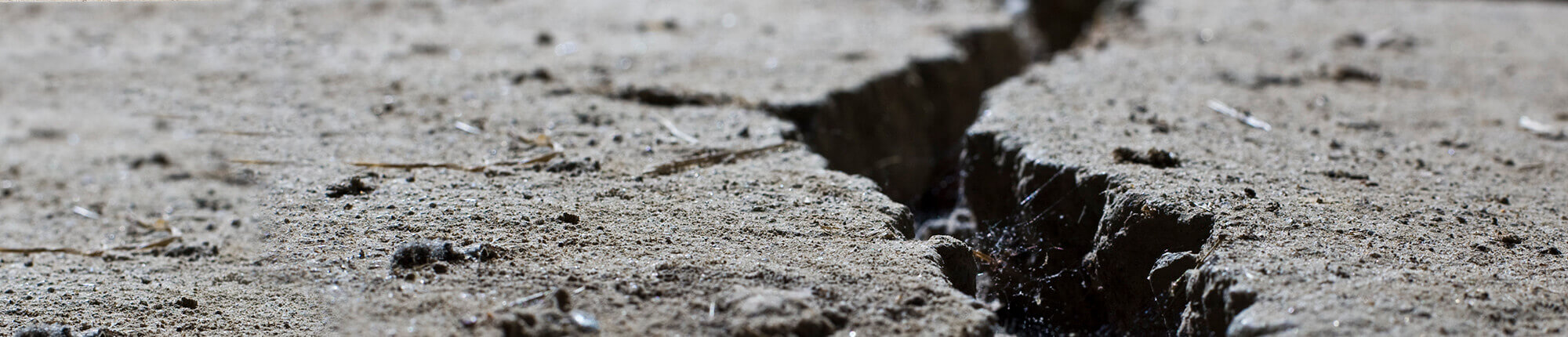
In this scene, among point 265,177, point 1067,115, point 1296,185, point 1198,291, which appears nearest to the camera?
point 1198,291

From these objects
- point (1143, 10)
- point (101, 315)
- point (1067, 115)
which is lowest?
point (101, 315)

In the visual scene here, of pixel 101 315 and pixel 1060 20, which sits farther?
pixel 1060 20

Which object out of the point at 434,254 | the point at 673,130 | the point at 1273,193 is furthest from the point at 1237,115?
the point at 434,254

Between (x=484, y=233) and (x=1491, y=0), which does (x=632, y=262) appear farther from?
(x=1491, y=0)

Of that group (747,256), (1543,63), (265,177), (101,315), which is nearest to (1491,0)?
(1543,63)

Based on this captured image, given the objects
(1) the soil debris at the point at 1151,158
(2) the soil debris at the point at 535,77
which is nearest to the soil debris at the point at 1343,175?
(1) the soil debris at the point at 1151,158

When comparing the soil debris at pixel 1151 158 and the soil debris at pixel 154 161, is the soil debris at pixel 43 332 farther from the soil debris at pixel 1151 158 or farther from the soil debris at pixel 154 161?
the soil debris at pixel 1151 158

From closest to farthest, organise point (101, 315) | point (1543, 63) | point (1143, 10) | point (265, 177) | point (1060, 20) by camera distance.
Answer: point (101, 315)
point (265, 177)
point (1543, 63)
point (1143, 10)
point (1060, 20)
